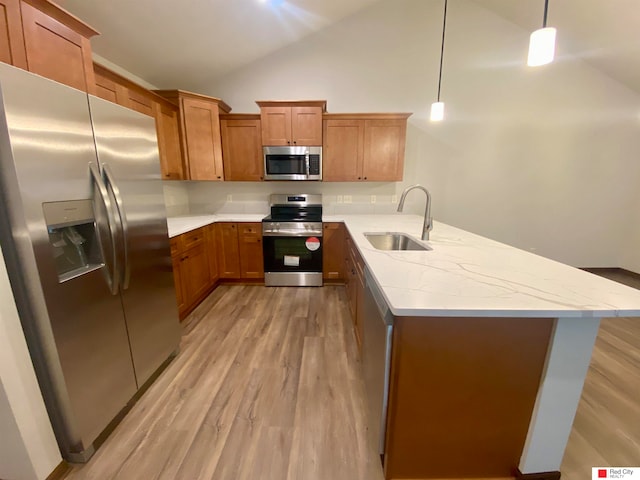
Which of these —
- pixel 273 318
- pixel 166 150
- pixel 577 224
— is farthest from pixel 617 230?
pixel 166 150

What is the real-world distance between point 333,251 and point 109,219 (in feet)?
7.77

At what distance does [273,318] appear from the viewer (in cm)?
268

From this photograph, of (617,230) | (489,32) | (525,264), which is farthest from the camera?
(617,230)

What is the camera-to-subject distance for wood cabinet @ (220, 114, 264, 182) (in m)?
3.32

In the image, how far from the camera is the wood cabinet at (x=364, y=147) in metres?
3.26

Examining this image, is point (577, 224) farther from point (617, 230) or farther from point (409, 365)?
point (409, 365)

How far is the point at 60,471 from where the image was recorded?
124cm

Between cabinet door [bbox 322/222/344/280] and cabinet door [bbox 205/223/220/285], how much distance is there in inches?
55.5

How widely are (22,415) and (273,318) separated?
1.76 m

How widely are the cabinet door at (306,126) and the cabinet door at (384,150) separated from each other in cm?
62

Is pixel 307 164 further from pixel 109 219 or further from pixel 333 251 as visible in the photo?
pixel 109 219

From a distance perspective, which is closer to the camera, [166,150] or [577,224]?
[166,150]

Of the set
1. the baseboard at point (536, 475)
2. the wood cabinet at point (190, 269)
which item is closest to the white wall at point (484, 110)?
the wood cabinet at point (190, 269)

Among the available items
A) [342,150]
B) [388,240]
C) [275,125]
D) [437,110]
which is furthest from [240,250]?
[437,110]
